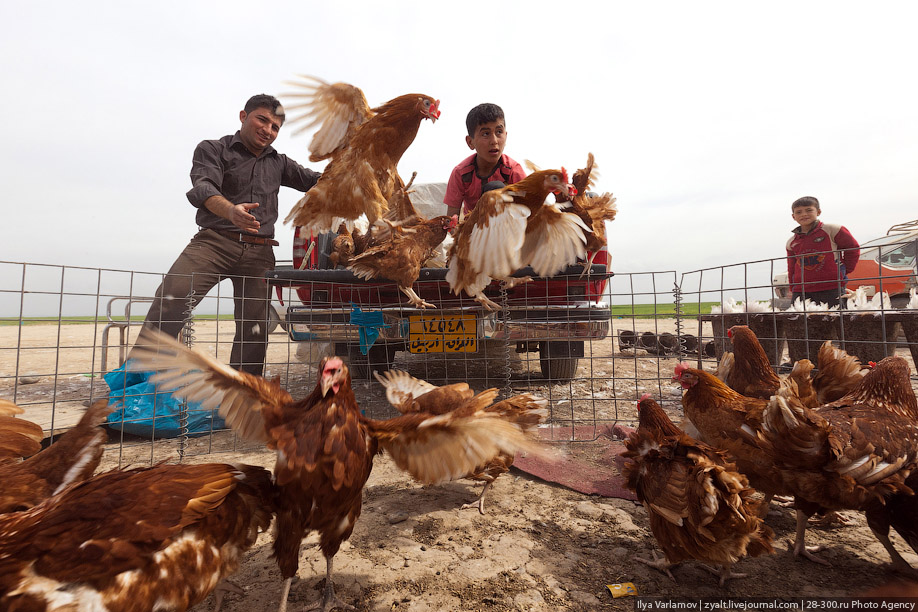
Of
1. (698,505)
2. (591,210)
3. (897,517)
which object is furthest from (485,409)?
(591,210)

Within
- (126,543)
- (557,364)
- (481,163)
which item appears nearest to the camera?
(126,543)

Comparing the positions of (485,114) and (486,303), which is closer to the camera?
(486,303)

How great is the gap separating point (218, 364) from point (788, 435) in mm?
2558

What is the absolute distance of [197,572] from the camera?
122 cm

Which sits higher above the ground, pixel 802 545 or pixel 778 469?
pixel 778 469

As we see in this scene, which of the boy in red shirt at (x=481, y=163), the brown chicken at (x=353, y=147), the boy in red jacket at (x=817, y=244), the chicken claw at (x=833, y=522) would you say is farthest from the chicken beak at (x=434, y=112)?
the boy in red jacket at (x=817, y=244)

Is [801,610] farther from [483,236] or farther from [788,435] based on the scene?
[483,236]

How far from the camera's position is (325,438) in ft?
4.78

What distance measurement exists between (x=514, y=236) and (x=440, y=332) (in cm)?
123

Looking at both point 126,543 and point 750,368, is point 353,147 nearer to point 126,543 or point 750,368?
point 126,543

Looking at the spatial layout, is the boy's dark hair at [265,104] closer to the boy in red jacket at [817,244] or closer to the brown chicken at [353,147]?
the brown chicken at [353,147]

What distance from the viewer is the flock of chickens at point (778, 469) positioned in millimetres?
1521

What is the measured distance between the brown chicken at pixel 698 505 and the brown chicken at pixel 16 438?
2808 mm

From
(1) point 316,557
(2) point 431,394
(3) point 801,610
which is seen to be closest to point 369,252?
(2) point 431,394
